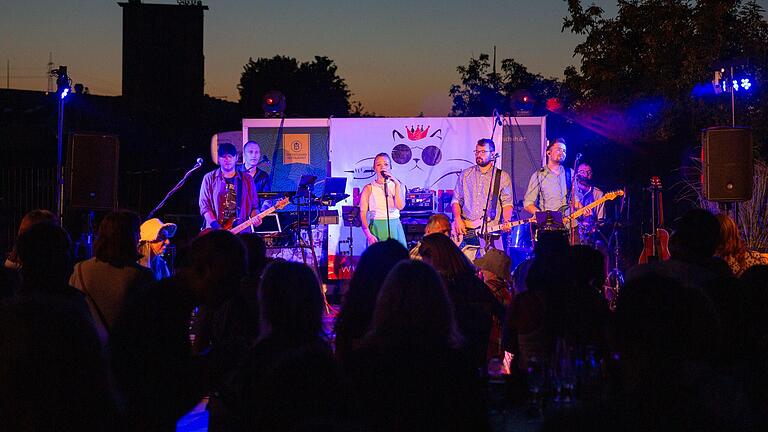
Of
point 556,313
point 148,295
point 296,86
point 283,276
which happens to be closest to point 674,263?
point 556,313

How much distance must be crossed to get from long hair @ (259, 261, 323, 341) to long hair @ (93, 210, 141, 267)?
5.57 ft

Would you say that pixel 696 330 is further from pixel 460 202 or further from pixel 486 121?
pixel 486 121

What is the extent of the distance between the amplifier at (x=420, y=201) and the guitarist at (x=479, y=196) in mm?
1149

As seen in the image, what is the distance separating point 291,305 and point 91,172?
8.42m

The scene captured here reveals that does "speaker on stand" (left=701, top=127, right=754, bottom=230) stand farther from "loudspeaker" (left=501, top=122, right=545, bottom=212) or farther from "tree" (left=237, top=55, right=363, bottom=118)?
"tree" (left=237, top=55, right=363, bottom=118)

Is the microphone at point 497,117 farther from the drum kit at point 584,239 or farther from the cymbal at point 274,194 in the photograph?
the cymbal at point 274,194

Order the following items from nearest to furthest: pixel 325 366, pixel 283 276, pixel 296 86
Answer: pixel 325 366
pixel 283 276
pixel 296 86

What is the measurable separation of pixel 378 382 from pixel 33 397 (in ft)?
4.08

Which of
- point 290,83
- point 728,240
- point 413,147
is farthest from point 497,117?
point 290,83

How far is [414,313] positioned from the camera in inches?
129

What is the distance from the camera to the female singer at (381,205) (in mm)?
12297

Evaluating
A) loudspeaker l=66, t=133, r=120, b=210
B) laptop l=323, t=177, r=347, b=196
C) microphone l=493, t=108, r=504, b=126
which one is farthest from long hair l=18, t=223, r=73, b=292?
microphone l=493, t=108, r=504, b=126

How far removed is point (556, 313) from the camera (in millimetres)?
4453

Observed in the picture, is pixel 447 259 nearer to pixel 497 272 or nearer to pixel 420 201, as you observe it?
pixel 497 272
